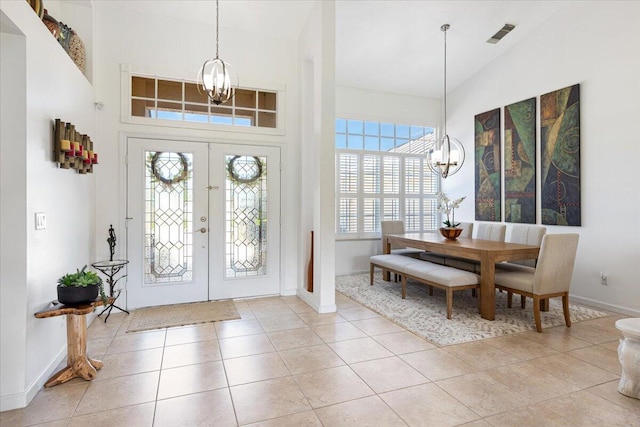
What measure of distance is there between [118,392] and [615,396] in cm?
341

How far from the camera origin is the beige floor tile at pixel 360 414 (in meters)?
2.01

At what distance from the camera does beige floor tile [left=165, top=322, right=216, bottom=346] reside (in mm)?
3262

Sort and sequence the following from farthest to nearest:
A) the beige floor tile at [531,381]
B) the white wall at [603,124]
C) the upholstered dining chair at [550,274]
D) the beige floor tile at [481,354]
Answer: the white wall at [603,124] → the upholstered dining chair at [550,274] → the beige floor tile at [481,354] → the beige floor tile at [531,381]

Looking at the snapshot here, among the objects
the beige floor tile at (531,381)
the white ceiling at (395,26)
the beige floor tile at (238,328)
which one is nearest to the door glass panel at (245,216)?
the beige floor tile at (238,328)

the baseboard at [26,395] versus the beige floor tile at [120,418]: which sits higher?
the baseboard at [26,395]

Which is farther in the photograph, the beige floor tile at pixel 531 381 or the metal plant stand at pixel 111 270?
the metal plant stand at pixel 111 270

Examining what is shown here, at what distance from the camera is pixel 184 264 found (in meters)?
4.38

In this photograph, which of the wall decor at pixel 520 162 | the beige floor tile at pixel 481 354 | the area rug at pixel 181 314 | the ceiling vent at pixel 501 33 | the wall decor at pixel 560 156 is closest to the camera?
the beige floor tile at pixel 481 354

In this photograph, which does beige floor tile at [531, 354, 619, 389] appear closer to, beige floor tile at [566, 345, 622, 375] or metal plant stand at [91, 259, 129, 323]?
beige floor tile at [566, 345, 622, 375]

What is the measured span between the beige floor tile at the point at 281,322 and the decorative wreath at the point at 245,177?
186cm

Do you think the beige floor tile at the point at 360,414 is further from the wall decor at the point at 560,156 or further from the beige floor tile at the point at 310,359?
the wall decor at the point at 560,156

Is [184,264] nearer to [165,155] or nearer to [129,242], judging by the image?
[129,242]

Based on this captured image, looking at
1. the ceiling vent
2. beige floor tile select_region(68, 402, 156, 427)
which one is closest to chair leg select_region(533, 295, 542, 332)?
beige floor tile select_region(68, 402, 156, 427)

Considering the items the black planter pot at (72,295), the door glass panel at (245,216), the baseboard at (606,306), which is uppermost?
the door glass panel at (245,216)
